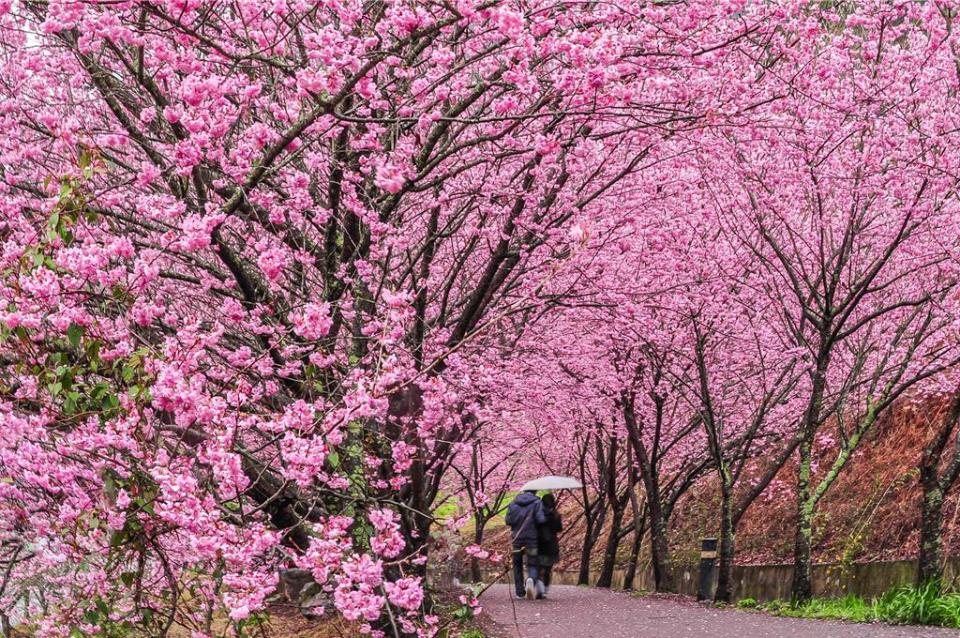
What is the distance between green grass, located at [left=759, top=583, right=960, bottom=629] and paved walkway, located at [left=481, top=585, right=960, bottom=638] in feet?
0.72

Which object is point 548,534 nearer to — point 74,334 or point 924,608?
point 924,608

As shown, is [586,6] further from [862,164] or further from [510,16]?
[862,164]

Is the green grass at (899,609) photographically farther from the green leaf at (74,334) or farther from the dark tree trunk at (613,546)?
the green leaf at (74,334)

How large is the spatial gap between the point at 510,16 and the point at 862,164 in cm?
866

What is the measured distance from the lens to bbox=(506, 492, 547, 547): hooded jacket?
14383mm

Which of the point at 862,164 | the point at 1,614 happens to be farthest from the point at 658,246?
the point at 1,614

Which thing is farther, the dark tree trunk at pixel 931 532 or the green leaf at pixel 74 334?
the dark tree trunk at pixel 931 532

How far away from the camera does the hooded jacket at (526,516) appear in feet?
47.2

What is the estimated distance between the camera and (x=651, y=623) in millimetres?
12148

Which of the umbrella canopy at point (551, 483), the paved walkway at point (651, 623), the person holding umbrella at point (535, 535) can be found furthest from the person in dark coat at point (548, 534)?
the umbrella canopy at point (551, 483)

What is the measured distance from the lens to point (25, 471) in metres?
5.78

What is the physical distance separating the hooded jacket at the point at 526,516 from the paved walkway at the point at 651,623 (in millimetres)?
958

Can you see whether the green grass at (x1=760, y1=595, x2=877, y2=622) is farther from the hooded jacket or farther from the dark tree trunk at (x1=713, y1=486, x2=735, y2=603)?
the hooded jacket

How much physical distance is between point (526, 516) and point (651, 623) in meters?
2.91
